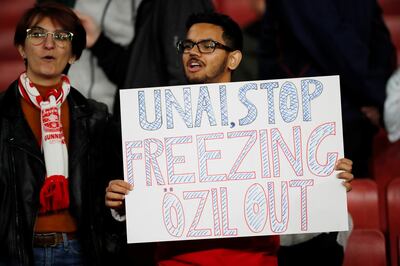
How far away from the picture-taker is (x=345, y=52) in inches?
113

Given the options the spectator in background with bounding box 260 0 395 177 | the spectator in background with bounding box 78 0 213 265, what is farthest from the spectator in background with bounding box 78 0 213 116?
the spectator in background with bounding box 260 0 395 177

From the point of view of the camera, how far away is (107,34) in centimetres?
310

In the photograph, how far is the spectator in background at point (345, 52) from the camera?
2887mm

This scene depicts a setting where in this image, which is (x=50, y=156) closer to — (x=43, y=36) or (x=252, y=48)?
(x=43, y=36)

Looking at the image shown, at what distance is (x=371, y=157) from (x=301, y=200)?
1055 mm

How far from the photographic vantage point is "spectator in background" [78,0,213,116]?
295cm

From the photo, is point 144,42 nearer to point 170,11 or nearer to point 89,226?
point 170,11

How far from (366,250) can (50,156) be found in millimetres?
1122

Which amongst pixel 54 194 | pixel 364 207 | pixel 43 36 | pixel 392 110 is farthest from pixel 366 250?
pixel 43 36

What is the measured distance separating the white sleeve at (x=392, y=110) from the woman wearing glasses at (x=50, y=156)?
1.17 meters

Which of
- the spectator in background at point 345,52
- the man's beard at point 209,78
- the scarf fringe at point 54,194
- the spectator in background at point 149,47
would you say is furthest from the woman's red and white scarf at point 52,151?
the spectator in background at point 345,52

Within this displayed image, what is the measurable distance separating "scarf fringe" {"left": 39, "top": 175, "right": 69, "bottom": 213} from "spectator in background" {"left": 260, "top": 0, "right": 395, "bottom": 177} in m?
1.21

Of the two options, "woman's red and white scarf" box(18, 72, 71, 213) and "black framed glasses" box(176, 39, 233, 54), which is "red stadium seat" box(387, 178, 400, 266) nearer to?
"black framed glasses" box(176, 39, 233, 54)

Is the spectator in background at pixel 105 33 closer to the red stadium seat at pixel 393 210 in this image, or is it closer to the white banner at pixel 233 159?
the white banner at pixel 233 159
